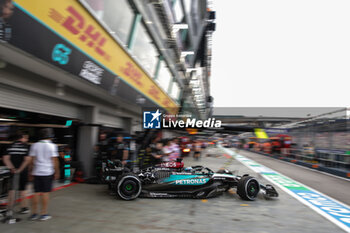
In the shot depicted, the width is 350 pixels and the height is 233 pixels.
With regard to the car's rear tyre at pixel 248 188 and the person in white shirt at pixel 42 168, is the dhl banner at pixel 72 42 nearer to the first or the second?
the person in white shirt at pixel 42 168

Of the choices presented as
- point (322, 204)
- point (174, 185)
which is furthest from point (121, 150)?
point (322, 204)

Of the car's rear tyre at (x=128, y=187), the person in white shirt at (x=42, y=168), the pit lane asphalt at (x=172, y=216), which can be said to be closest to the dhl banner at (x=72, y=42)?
the person in white shirt at (x=42, y=168)

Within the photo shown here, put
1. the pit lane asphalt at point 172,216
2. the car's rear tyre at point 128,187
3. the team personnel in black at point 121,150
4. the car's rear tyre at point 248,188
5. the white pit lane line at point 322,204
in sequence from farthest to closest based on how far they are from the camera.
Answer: the team personnel in black at point 121,150 < the car's rear tyre at point 248,188 < the car's rear tyre at point 128,187 < the white pit lane line at point 322,204 < the pit lane asphalt at point 172,216

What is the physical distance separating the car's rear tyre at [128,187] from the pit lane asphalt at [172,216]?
15cm

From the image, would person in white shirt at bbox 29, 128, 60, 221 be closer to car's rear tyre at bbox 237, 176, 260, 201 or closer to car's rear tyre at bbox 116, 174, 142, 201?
car's rear tyre at bbox 116, 174, 142, 201

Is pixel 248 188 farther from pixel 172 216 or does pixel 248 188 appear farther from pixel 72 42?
pixel 72 42

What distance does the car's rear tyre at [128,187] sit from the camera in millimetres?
4992

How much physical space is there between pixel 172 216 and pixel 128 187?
1.36 meters

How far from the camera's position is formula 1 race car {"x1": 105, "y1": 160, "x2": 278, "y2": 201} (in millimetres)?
5047

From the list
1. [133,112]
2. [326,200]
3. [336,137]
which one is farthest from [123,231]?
[336,137]

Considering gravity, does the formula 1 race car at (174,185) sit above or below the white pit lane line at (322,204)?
above

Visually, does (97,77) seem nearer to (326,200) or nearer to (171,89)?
(326,200)

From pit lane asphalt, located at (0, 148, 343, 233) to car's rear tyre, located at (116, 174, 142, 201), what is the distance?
152 millimetres

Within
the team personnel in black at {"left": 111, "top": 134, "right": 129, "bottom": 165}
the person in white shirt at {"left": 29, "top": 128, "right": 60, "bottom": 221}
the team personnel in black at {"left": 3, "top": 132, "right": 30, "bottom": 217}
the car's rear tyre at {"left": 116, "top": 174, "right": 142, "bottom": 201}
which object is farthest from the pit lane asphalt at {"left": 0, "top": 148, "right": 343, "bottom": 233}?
the team personnel in black at {"left": 111, "top": 134, "right": 129, "bottom": 165}
